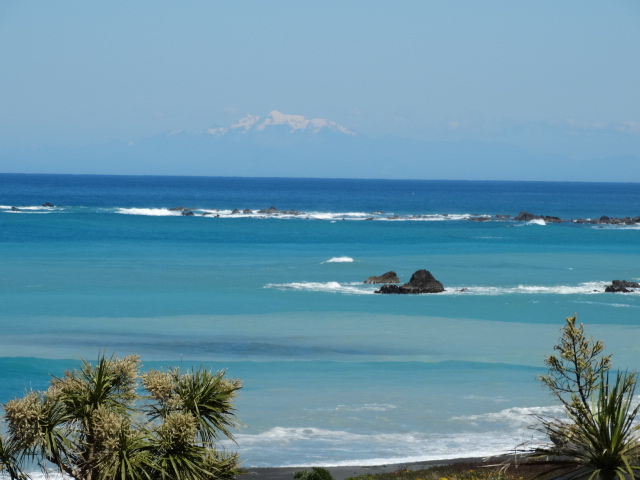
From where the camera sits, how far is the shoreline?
64.2ft

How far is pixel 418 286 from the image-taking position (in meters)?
51.9

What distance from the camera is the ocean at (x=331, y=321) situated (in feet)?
82.6

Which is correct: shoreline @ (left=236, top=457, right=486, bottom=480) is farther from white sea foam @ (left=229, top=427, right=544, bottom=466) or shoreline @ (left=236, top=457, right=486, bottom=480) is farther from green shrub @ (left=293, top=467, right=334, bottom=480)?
green shrub @ (left=293, top=467, right=334, bottom=480)

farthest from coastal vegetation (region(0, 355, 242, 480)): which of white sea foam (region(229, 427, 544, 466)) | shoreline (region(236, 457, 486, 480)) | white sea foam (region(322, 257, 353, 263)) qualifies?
white sea foam (region(322, 257, 353, 263))

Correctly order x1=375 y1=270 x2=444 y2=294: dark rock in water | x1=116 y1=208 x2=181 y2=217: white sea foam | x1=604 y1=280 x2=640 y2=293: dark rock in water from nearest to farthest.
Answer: x1=375 y1=270 x2=444 y2=294: dark rock in water → x1=604 y1=280 x2=640 y2=293: dark rock in water → x1=116 y1=208 x2=181 y2=217: white sea foam

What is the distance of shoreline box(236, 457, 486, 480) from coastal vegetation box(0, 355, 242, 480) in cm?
785

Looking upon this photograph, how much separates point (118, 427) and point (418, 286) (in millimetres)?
41985

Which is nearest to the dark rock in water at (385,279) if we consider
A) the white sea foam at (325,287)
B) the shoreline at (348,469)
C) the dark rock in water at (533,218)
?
the white sea foam at (325,287)

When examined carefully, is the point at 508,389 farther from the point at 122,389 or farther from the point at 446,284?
the point at 446,284

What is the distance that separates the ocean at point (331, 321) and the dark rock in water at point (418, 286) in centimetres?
111

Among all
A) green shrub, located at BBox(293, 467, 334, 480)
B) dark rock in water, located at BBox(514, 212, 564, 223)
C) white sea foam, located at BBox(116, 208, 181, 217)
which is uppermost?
dark rock in water, located at BBox(514, 212, 564, 223)

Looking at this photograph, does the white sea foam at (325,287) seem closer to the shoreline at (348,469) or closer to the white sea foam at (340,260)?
the white sea foam at (340,260)

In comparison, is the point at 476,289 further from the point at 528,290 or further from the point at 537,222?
the point at 537,222

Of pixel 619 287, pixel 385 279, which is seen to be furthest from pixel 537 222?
pixel 385 279
